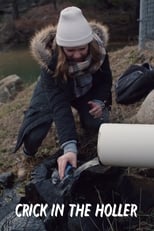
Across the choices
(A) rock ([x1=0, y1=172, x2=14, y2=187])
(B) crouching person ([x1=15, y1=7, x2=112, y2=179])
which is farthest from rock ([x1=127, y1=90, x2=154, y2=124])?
(A) rock ([x1=0, y1=172, x2=14, y2=187])

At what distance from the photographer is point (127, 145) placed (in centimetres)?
254

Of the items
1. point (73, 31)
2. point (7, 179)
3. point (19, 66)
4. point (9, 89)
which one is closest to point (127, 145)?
point (73, 31)

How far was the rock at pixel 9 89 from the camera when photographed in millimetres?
7907

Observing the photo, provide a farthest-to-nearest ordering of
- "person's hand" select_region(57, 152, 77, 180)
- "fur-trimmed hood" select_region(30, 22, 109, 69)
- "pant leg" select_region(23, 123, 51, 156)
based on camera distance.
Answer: "pant leg" select_region(23, 123, 51, 156) → "fur-trimmed hood" select_region(30, 22, 109, 69) → "person's hand" select_region(57, 152, 77, 180)

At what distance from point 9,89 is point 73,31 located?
487 cm

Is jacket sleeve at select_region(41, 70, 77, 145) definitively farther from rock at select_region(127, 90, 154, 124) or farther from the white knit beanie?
rock at select_region(127, 90, 154, 124)

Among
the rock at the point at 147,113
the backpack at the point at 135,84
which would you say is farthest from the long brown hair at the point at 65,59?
the backpack at the point at 135,84

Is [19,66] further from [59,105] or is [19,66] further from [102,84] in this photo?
[59,105]

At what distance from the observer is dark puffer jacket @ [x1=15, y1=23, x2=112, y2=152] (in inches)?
145

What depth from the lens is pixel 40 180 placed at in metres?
3.32

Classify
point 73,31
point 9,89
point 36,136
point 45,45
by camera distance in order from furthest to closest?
point 9,89, point 36,136, point 45,45, point 73,31

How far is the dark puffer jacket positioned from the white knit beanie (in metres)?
0.30

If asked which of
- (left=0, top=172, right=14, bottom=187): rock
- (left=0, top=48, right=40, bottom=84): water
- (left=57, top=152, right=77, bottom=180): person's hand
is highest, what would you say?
(left=57, top=152, right=77, bottom=180): person's hand

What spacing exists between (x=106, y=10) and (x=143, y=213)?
2342cm
